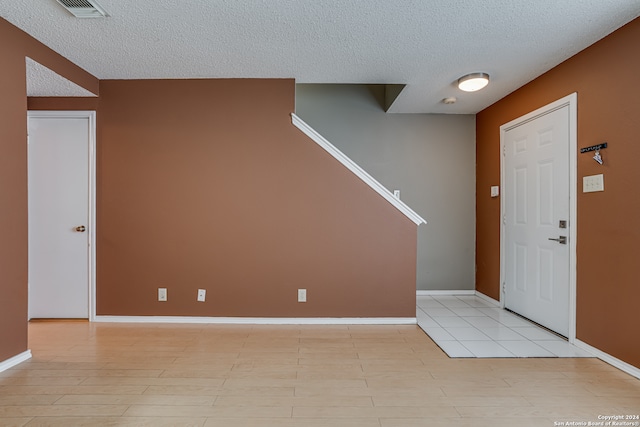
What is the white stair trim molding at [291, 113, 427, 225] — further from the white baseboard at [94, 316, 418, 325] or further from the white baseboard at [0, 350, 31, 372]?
the white baseboard at [0, 350, 31, 372]

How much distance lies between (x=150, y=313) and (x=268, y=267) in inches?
48.3

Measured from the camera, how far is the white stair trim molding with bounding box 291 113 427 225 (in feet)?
11.2

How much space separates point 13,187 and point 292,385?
2.36 meters

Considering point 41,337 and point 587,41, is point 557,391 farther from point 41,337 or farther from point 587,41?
point 41,337

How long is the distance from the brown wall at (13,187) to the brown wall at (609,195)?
4.17m

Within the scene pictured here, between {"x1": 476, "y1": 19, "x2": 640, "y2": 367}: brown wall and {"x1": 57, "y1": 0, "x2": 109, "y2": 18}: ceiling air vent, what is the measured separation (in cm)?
344

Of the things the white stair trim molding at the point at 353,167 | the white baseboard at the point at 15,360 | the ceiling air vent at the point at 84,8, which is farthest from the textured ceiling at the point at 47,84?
the white baseboard at the point at 15,360

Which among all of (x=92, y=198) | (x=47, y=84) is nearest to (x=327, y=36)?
(x=47, y=84)

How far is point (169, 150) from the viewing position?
136 inches

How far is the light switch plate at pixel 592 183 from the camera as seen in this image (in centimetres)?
259

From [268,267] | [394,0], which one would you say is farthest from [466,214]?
[394,0]

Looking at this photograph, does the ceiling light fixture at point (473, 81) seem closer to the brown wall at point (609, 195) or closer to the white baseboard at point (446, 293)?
the brown wall at point (609, 195)

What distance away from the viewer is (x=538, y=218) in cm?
337

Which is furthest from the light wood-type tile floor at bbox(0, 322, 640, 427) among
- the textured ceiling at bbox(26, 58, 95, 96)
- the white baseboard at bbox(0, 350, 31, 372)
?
the textured ceiling at bbox(26, 58, 95, 96)
